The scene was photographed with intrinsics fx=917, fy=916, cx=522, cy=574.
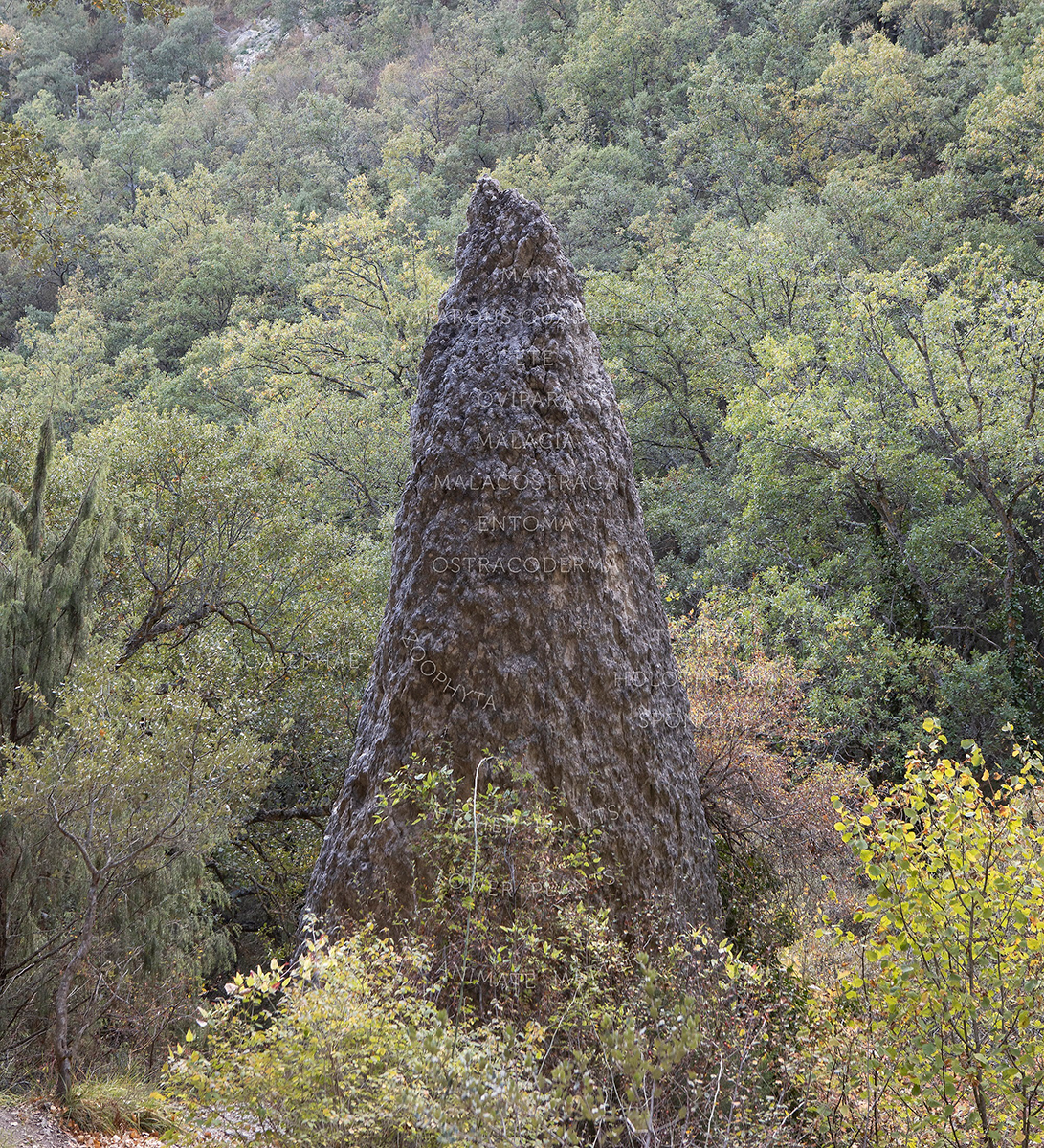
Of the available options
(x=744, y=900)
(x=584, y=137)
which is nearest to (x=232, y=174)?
(x=584, y=137)

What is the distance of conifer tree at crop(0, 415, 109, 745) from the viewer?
26.4 feet

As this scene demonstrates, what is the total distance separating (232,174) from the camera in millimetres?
41906

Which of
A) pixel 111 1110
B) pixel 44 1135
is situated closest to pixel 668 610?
pixel 111 1110

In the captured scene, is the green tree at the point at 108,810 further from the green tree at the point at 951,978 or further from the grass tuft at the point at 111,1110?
the green tree at the point at 951,978

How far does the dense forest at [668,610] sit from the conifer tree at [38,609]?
0.04m

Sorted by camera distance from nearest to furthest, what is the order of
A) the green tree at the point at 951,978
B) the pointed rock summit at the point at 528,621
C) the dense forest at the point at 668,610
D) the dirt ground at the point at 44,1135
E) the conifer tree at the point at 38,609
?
the green tree at the point at 951,978
the dense forest at the point at 668,610
the dirt ground at the point at 44,1135
the pointed rock summit at the point at 528,621
the conifer tree at the point at 38,609

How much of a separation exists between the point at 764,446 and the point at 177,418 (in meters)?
10.1

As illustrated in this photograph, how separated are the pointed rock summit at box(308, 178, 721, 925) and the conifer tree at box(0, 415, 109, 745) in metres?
3.46

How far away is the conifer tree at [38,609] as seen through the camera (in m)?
8.05

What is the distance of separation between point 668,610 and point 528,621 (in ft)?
37.8

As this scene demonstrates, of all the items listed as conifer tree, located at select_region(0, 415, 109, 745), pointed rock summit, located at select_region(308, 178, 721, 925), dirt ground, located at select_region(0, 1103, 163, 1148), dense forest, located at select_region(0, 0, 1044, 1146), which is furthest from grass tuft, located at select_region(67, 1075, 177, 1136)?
conifer tree, located at select_region(0, 415, 109, 745)

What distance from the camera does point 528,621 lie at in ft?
20.3

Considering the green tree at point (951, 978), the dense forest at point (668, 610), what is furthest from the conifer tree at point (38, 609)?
the green tree at point (951, 978)

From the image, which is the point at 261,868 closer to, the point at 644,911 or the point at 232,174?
the point at 644,911
